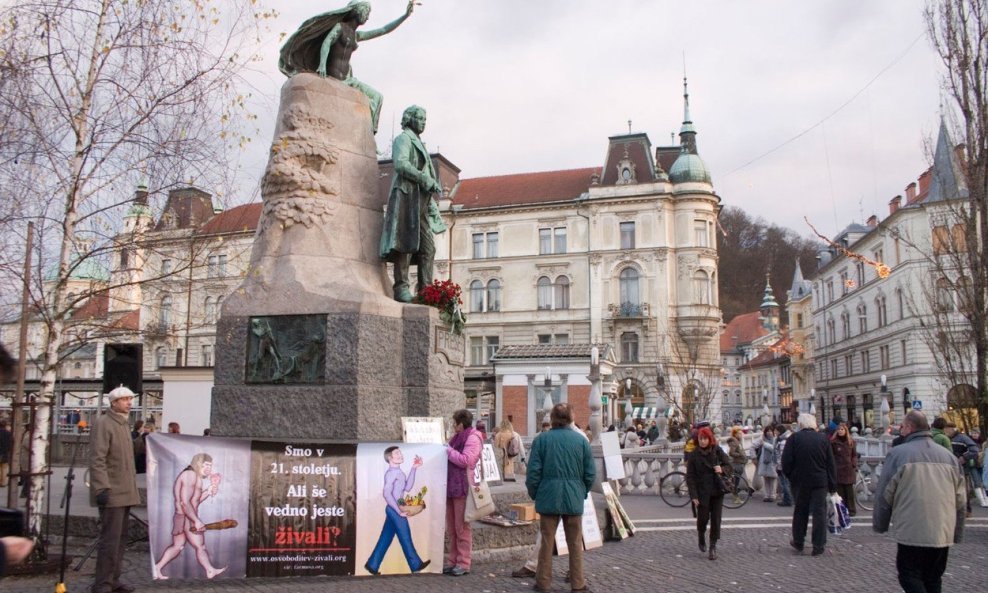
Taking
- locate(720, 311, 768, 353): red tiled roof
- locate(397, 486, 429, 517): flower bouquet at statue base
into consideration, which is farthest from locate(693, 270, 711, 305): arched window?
locate(720, 311, 768, 353): red tiled roof

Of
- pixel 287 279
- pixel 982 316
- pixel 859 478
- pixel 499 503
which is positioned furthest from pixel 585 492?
pixel 982 316

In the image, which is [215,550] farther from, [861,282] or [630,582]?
[861,282]

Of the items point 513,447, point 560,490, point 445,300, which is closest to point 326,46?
point 445,300

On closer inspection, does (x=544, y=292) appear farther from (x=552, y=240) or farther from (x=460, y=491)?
(x=460, y=491)

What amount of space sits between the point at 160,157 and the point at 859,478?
1435 centimetres

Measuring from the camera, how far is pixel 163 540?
6.79 meters

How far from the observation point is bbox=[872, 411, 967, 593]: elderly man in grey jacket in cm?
591

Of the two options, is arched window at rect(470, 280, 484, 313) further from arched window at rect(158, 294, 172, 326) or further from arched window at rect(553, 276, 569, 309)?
arched window at rect(158, 294, 172, 326)

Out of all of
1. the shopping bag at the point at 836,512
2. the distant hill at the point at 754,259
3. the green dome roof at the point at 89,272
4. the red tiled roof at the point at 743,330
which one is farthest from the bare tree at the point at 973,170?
the red tiled roof at the point at 743,330

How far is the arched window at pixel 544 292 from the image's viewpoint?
60312mm

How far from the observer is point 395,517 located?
290 inches

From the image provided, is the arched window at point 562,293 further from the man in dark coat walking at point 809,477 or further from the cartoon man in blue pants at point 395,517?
the cartoon man in blue pants at point 395,517

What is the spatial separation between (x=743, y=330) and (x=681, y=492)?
102770 millimetres

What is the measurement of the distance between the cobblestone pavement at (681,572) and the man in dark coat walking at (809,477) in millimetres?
306
